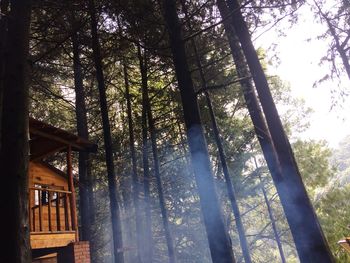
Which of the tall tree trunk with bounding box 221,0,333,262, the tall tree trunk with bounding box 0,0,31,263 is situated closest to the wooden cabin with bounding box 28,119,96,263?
the tall tree trunk with bounding box 0,0,31,263

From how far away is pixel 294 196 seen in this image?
→ 249 inches

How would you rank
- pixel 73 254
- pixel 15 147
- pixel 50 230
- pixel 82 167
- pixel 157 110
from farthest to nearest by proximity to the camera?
pixel 157 110 < pixel 82 167 < pixel 73 254 < pixel 50 230 < pixel 15 147

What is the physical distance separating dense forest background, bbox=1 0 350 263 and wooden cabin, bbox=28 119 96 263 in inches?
46.4

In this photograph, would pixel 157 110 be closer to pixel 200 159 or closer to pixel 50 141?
pixel 50 141

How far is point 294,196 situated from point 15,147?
4811 millimetres

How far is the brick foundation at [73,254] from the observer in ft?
29.2

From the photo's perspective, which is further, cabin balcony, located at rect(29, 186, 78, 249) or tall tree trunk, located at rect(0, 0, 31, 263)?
cabin balcony, located at rect(29, 186, 78, 249)

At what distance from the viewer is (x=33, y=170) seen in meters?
11.0

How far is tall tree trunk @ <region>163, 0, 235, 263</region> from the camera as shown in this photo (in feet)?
17.7

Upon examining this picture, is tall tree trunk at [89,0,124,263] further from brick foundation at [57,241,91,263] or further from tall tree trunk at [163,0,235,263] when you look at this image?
tall tree trunk at [163,0,235,263]

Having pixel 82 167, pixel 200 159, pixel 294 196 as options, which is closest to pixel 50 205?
pixel 82 167

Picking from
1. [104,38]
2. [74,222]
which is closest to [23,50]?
[104,38]

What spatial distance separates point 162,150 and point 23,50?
13.1 meters

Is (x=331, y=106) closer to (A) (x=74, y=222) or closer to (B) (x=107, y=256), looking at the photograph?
(A) (x=74, y=222)
